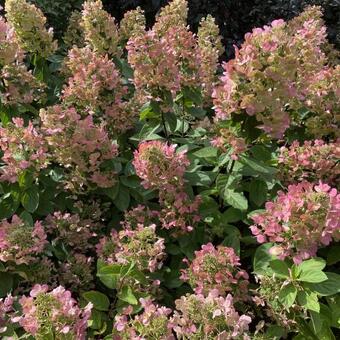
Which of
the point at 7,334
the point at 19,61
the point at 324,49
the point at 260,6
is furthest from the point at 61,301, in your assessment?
the point at 260,6

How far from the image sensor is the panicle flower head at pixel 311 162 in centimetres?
204

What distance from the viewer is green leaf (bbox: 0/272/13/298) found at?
74.7 inches

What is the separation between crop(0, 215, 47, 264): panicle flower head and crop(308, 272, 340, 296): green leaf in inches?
33.4

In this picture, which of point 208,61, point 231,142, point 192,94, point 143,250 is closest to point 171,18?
point 208,61

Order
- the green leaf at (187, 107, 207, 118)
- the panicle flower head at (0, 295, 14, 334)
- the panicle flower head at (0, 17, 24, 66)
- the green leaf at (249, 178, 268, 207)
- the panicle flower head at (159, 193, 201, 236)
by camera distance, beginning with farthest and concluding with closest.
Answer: the green leaf at (187, 107, 207, 118), the panicle flower head at (0, 17, 24, 66), the green leaf at (249, 178, 268, 207), the panicle flower head at (159, 193, 201, 236), the panicle flower head at (0, 295, 14, 334)

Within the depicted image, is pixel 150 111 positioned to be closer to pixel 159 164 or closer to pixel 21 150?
pixel 159 164

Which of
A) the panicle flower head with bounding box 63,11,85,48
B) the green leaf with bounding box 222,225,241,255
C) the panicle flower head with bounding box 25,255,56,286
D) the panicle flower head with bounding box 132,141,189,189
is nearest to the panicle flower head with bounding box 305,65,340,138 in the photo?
the green leaf with bounding box 222,225,241,255

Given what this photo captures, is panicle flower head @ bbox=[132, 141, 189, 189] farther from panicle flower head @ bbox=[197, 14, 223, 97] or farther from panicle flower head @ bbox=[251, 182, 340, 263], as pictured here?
panicle flower head @ bbox=[197, 14, 223, 97]

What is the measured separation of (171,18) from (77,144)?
90 cm

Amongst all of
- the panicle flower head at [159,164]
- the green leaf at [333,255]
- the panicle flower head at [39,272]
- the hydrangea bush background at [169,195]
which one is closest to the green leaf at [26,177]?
the hydrangea bush background at [169,195]

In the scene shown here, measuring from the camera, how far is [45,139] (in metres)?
2.01

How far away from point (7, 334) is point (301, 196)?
932 millimetres

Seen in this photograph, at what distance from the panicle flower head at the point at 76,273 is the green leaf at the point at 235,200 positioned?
52 centimetres

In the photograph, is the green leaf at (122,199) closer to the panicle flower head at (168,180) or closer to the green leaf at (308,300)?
the panicle flower head at (168,180)
